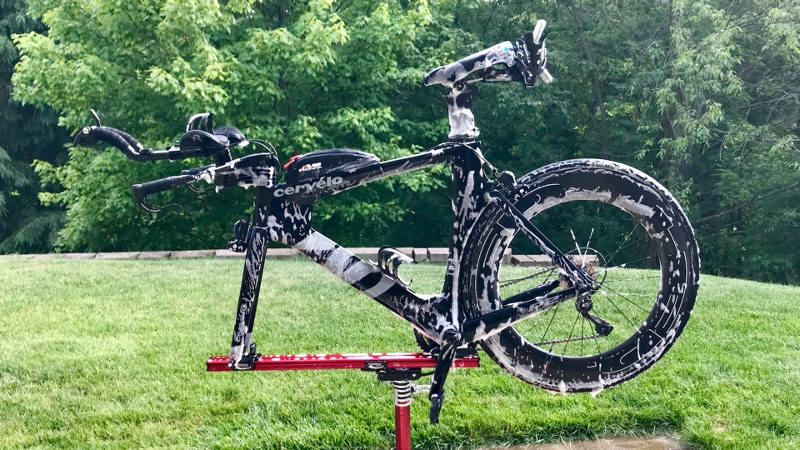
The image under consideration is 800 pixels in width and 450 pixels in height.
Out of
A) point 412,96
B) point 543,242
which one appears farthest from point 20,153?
point 543,242

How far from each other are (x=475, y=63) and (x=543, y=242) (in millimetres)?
646

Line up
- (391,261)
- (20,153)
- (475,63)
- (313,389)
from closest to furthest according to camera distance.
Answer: (475,63), (391,261), (313,389), (20,153)

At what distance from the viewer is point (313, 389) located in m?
3.42

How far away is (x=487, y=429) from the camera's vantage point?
9.70ft

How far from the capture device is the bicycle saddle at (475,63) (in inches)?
85.2

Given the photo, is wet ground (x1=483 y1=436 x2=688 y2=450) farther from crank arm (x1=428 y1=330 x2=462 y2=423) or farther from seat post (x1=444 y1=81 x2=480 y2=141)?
seat post (x1=444 y1=81 x2=480 y2=141)

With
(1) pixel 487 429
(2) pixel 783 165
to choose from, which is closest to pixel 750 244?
(2) pixel 783 165

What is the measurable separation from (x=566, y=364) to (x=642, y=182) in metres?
0.68

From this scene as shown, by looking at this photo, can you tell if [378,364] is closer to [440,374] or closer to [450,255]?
[440,374]

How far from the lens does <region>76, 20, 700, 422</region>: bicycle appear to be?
7.18 ft

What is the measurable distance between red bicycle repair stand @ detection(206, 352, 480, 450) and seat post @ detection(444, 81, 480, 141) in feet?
2.51

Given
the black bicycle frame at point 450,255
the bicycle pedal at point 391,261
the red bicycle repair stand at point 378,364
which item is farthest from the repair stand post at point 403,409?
the bicycle pedal at point 391,261

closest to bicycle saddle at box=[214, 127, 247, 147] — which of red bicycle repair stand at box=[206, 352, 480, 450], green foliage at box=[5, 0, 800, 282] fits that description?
red bicycle repair stand at box=[206, 352, 480, 450]

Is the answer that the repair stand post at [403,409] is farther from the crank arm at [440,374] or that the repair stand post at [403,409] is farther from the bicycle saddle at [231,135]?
the bicycle saddle at [231,135]
